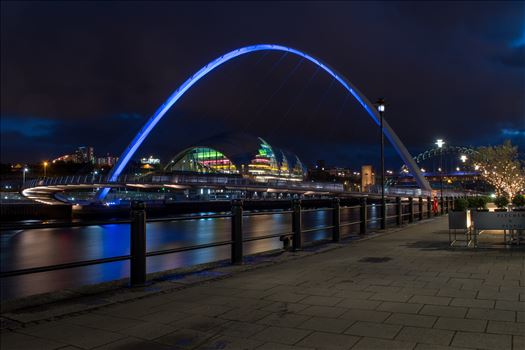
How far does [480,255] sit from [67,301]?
8223 millimetres

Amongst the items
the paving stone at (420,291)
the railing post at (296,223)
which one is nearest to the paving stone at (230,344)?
the paving stone at (420,291)

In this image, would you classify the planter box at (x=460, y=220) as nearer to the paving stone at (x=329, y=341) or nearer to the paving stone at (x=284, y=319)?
the paving stone at (x=284, y=319)

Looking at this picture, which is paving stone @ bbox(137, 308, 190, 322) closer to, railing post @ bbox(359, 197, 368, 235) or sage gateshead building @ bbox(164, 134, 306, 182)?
railing post @ bbox(359, 197, 368, 235)

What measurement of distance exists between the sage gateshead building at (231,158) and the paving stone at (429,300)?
12007 cm

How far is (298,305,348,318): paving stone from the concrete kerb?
229 centimetres

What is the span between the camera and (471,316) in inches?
206

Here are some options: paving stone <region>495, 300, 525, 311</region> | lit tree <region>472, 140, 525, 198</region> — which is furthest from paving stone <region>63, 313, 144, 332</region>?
lit tree <region>472, 140, 525, 198</region>

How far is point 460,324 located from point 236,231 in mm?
5210

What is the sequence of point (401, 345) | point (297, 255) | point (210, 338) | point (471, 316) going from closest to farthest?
point (401, 345)
point (210, 338)
point (471, 316)
point (297, 255)

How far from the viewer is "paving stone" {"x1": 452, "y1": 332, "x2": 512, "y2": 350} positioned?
421cm

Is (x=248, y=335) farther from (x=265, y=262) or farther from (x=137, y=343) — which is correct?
(x=265, y=262)

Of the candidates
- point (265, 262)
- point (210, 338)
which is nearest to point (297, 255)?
point (265, 262)

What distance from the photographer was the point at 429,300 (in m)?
6.07

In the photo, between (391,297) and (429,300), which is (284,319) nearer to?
(391,297)
